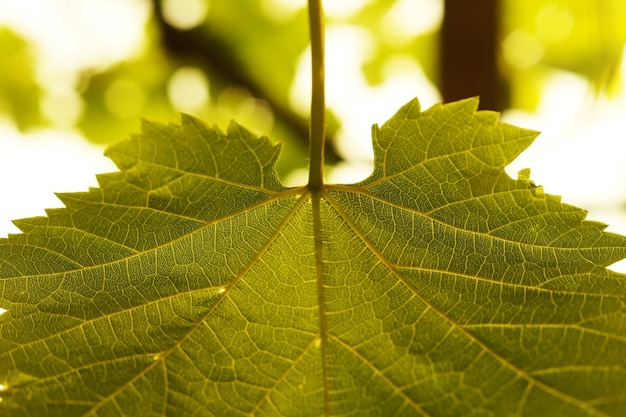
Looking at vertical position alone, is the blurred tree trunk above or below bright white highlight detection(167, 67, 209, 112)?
below

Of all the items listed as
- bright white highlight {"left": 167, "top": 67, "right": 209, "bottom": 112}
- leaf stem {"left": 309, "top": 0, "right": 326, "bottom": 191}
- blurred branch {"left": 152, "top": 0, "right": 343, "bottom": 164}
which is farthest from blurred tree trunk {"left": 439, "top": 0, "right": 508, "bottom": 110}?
bright white highlight {"left": 167, "top": 67, "right": 209, "bottom": 112}

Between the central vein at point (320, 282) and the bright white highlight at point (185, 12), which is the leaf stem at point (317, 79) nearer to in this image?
the central vein at point (320, 282)

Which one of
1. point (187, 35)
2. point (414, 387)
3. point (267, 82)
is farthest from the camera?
point (267, 82)

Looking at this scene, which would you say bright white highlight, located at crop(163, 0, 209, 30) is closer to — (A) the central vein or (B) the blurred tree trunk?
(B) the blurred tree trunk

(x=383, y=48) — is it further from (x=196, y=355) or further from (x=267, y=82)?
(x=196, y=355)

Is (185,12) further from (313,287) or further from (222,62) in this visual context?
(313,287)

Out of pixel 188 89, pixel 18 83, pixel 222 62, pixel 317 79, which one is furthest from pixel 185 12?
pixel 317 79

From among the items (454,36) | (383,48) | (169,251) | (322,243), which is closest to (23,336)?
(169,251)
